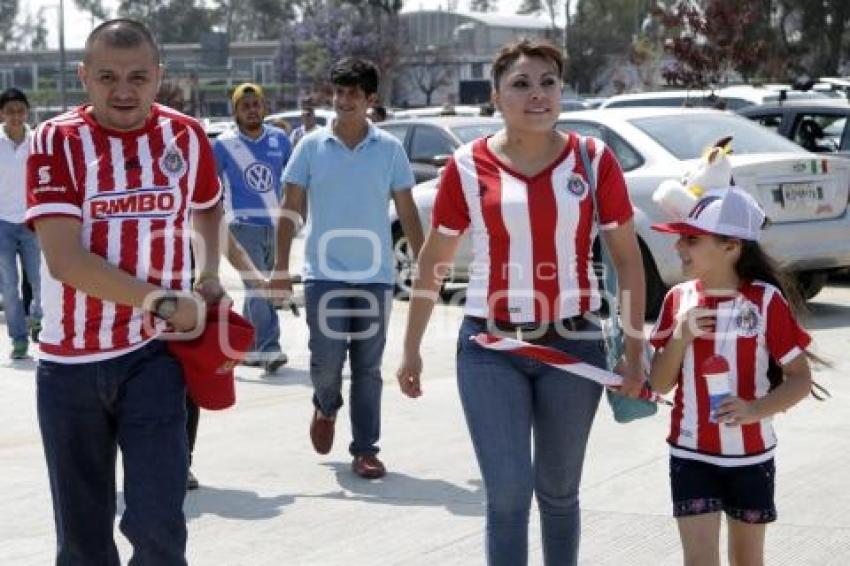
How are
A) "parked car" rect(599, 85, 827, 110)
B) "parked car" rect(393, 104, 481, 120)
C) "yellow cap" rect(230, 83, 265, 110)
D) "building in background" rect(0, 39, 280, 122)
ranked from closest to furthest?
"yellow cap" rect(230, 83, 265, 110)
"parked car" rect(393, 104, 481, 120)
"parked car" rect(599, 85, 827, 110)
"building in background" rect(0, 39, 280, 122)

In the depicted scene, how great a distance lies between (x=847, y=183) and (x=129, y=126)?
346 inches

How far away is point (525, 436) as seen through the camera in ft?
16.1

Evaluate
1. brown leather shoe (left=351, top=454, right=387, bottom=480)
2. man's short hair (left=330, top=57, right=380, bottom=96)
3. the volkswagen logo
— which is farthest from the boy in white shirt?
brown leather shoe (left=351, top=454, right=387, bottom=480)

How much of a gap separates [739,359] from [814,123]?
1060cm

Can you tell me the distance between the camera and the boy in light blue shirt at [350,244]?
7.42 meters

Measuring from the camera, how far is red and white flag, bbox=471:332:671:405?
4852 millimetres

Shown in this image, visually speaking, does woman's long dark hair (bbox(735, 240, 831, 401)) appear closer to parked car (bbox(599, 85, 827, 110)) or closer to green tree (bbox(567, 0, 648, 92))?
parked car (bbox(599, 85, 827, 110))

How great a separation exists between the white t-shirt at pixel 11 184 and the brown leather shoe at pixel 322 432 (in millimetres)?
4472

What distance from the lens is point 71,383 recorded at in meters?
4.44

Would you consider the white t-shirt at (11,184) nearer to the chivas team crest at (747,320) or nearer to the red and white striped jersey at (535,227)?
the red and white striped jersey at (535,227)

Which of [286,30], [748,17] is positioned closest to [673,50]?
[748,17]

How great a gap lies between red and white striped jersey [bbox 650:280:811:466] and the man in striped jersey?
4.62 feet

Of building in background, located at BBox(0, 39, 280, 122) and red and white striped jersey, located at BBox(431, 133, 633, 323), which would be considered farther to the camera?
building in background, located at BBox(0, 39, 280, 122)

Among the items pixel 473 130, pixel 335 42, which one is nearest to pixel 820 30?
pixel 335 42
